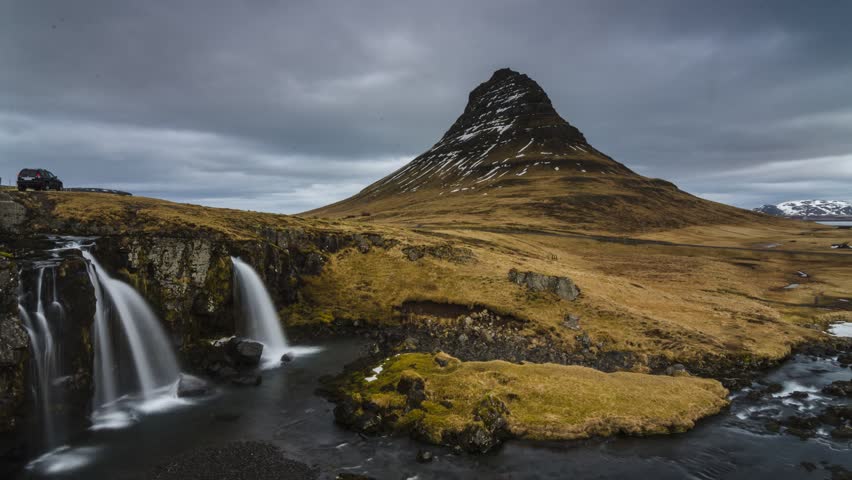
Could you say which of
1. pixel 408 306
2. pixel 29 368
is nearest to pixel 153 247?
pixel 29 368

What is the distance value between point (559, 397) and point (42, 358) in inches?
1257

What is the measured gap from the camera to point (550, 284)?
165 ft

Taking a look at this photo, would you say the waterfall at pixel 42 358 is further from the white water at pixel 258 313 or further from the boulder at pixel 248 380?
the white water at pixel 258 313

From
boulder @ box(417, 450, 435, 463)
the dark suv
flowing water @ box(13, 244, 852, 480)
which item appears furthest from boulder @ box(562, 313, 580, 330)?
the dark suv

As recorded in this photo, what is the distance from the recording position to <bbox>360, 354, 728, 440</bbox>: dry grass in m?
25.9

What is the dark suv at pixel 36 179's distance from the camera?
4934 cm

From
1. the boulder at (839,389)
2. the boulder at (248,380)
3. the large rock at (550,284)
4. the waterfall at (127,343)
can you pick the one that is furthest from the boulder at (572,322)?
the waterfall at (127,343)

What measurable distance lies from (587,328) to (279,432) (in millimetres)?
30754

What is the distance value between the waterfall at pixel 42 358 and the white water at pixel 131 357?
247cm

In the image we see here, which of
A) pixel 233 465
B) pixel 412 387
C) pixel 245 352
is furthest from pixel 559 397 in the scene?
pixel 245 352

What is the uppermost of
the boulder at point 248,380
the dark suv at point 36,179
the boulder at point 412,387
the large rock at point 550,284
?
the dark suv at point 36,179

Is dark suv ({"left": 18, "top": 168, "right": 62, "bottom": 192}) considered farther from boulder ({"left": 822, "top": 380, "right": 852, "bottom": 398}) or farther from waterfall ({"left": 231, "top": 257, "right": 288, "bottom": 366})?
boulder ({"left": 822, "top": 380, "right": 852, "bottom": 398})

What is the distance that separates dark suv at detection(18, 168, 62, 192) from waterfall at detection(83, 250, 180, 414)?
2686 cm

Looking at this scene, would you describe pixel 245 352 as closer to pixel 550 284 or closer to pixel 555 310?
pixel 555 310
